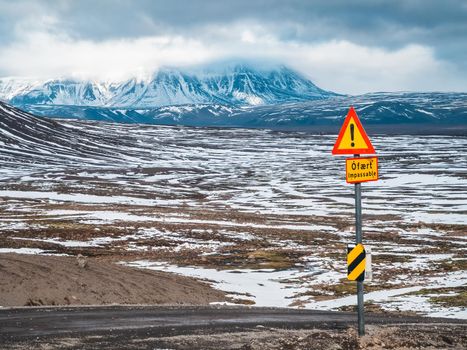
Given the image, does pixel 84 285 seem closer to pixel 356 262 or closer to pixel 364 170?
pixel 356 262

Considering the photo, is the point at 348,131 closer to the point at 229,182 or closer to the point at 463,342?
the point at 463,342

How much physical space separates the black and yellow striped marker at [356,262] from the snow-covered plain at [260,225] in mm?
10782

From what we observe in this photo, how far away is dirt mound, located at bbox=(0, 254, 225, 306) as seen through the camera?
2288cm

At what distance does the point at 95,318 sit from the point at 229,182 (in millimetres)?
118868

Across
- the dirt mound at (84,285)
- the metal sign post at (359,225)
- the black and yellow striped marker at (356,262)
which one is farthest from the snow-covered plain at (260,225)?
the black and yellow striped marker at (356,262)

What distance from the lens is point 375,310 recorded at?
2583cm

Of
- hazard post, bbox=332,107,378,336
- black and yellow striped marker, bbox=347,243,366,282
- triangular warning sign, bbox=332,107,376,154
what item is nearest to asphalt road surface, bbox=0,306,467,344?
black and yellow striped marker, bbox=347,243,366,282

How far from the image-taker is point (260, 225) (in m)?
66.9

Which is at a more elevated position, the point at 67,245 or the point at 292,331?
the point at 292,331

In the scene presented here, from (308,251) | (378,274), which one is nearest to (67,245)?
(308,251)

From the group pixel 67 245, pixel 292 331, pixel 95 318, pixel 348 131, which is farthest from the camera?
pixel 67 245

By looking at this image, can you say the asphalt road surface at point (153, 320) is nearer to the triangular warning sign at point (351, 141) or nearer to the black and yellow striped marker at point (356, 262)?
the black and yellow striped marker at point (356, 262)

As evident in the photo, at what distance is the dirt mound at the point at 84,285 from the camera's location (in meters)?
22.9

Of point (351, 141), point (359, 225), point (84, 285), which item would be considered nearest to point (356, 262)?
point (359, 225)
